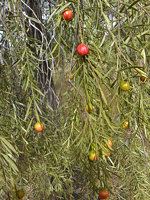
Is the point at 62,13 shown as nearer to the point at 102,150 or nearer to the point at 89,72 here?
the point at 89,72

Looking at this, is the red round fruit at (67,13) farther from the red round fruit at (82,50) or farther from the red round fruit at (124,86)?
the red round fruit at (124,86)

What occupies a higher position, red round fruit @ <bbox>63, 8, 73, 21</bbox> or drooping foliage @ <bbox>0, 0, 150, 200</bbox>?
red round fruit @ <bbox>63, 8, 73, 21</bbox>

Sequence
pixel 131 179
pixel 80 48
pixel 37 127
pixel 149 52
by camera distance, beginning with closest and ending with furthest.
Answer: pixel 80 48, pixel 149 52, pixel 37 127, pixel 131 179

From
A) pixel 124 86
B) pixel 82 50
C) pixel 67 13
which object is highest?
pixel 67 13

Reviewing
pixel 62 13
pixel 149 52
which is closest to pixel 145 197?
pixel 149 52

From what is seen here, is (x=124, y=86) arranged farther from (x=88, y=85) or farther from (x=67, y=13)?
(x=67, y=13)

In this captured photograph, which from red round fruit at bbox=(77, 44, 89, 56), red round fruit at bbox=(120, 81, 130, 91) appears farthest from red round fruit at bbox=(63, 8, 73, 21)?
red round fruit at bbox=(120, 81, 130, 91)

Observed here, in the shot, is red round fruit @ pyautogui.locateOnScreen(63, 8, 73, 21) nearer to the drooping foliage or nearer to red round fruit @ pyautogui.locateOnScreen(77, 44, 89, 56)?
the drooping foliage

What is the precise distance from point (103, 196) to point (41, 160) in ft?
3.13

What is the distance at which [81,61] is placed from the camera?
59 cm

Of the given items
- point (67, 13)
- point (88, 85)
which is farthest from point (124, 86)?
point (67, 13)

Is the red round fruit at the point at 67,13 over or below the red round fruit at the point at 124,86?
over

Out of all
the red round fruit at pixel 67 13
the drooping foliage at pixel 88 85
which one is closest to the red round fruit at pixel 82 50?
the drooping foliage at pixel 88 85

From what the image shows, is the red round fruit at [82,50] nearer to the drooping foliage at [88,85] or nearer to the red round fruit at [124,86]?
the drooping foliage at [88,85]
